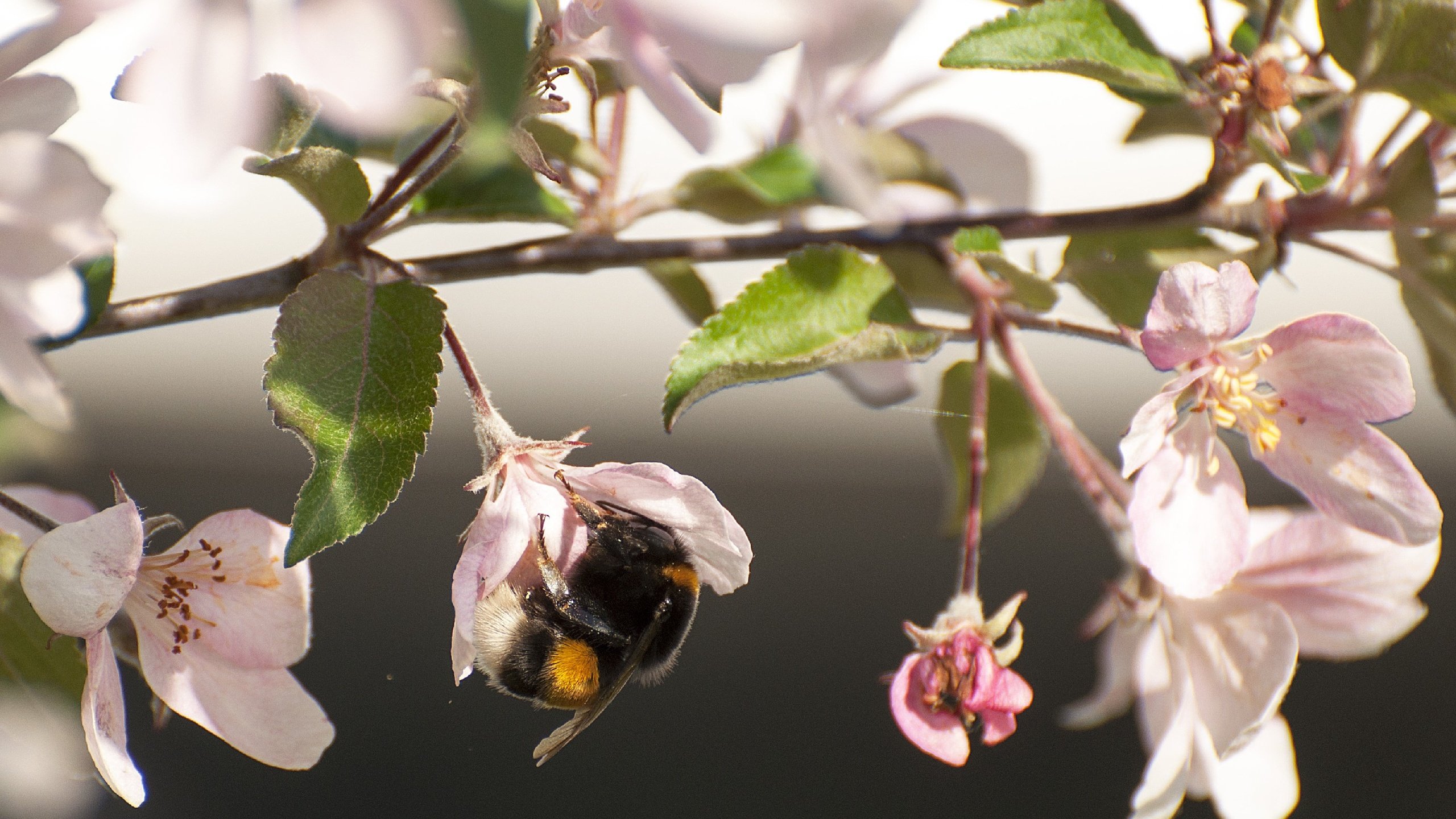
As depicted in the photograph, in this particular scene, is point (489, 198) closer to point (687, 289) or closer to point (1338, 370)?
point (687, 289)

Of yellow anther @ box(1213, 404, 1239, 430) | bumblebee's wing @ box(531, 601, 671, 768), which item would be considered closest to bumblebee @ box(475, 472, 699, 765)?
bumblebee's wing @ box(531, 601, 671, 768)

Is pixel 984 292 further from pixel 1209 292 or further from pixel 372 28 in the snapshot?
pixel 372 28

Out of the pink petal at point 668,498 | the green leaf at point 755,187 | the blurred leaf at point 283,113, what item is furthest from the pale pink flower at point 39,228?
the green leaf at point 755,187

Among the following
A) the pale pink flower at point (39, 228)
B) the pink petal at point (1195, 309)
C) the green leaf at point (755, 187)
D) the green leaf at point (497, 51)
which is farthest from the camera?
the green leaf at point (755, 187)

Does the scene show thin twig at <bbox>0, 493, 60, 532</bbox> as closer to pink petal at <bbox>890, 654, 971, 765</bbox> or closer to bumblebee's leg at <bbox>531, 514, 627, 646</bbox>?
bumblebee's leg at <bbox>531, 514, 627, 646</bbox>

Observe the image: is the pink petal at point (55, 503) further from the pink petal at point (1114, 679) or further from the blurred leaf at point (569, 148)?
the pink petal at point (1114, 679)

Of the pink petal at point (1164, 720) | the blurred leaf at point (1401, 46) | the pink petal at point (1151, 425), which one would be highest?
the blurred leaf at point (1401, 46)
